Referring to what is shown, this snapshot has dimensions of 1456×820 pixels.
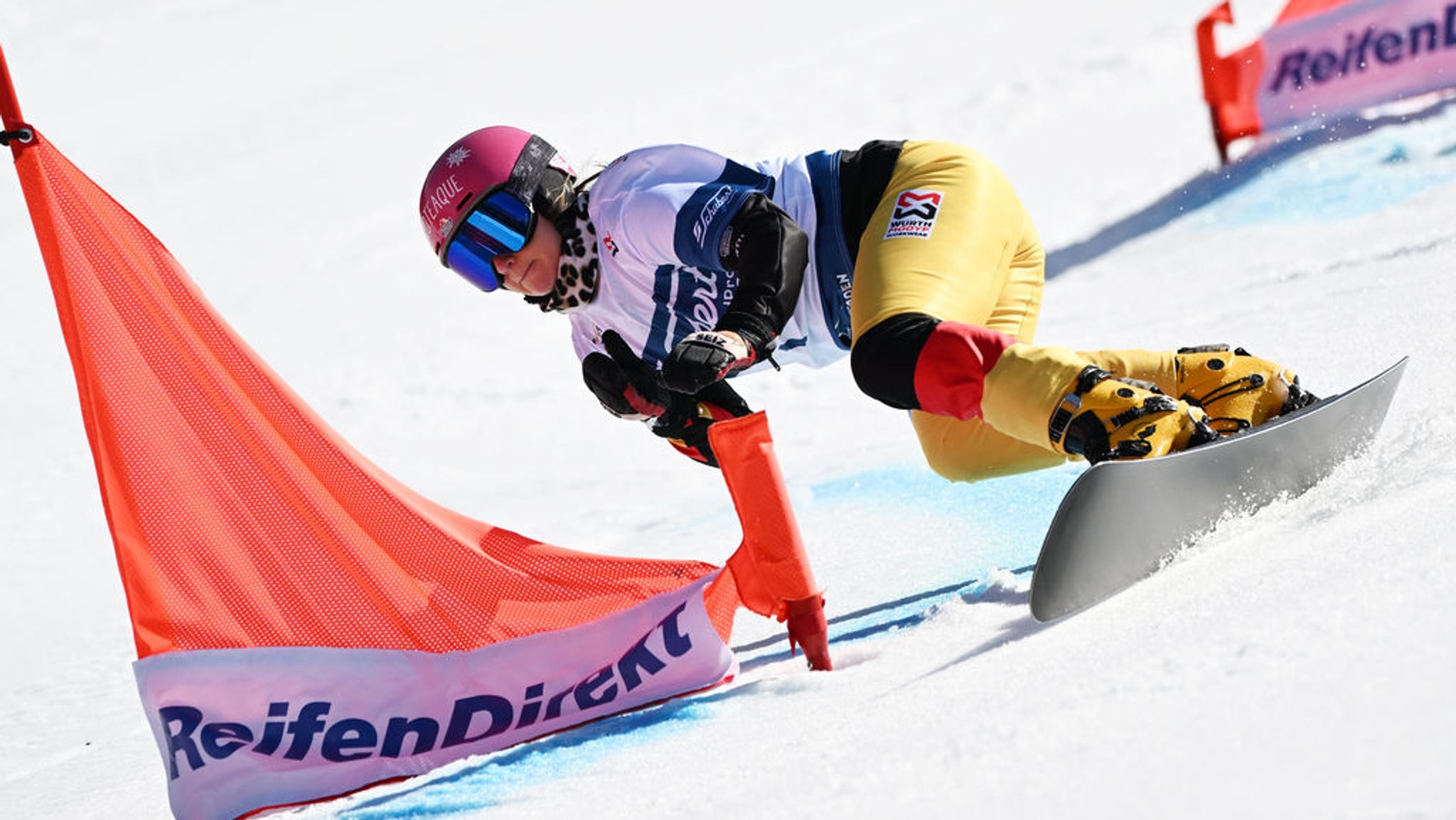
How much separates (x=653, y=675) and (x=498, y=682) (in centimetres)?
30

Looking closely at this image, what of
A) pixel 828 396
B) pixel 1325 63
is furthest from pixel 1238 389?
pixel 1325 63

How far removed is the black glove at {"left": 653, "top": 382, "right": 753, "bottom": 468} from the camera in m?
3.56

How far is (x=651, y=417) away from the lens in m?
3.61

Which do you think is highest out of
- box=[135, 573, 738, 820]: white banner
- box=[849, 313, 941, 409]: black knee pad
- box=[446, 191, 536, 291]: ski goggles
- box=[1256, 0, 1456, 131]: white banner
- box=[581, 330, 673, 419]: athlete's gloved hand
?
box=[446, 191, 536, 291]: ski goggles

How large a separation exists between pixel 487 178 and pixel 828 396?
3089 mm

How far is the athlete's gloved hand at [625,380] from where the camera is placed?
11.4 ft

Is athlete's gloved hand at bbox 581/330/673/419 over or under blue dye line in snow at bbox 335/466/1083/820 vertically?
over

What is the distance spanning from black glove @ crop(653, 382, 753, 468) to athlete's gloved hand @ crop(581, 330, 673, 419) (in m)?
0.04

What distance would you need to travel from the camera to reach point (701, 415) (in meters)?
3.60

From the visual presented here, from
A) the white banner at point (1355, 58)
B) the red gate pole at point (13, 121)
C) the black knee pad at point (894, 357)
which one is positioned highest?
the red gate pole at point (13, 121)

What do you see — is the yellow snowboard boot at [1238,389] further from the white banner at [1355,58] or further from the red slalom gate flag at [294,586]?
the white banner at [1355,58]

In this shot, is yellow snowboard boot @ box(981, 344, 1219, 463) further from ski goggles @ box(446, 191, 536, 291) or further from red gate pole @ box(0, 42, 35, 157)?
red gate pole @ box(0, 42, 35, 157)

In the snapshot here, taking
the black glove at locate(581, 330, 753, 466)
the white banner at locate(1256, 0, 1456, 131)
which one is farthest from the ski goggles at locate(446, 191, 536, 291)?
the white banner at locate(1256, 0, 1456, 131)

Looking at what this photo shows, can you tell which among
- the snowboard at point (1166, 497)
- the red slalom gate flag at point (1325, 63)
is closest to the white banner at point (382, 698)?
the snowboard at point (1166, 497)
